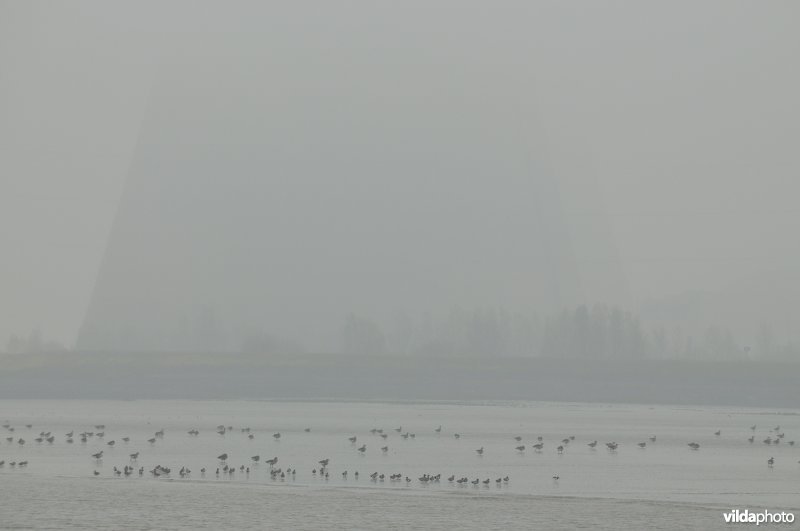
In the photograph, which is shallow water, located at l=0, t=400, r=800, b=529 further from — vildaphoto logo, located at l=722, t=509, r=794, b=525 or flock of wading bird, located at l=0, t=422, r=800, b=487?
vildaphoto logo, located at l=722, t=509, r=794, b=525

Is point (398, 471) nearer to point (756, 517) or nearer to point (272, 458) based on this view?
point (272, 458)

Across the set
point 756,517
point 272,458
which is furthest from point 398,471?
point 756,517

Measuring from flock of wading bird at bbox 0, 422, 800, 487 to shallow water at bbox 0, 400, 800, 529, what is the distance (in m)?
0.32

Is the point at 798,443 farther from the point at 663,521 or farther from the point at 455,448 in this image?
the point at 663,521

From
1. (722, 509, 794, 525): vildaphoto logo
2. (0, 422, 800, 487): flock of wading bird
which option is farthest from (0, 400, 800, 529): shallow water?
(722, 509, 794, 525): vildaphoto logo

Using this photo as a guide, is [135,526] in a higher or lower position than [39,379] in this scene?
lower

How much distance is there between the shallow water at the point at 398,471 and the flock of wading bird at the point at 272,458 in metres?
0.32

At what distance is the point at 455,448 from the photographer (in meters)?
61.2

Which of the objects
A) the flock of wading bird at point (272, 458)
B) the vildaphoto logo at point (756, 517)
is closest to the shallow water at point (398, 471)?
the flock of wading bird at point (272, 458)

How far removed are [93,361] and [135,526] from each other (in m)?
91.5

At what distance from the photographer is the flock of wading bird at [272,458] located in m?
46.3

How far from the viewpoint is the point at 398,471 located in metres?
49.7

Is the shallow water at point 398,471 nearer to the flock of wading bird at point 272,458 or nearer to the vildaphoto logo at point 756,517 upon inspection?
the flock of wading bird at point 272,458

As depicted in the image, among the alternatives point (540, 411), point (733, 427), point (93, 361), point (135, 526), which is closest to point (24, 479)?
point (135, 526)
